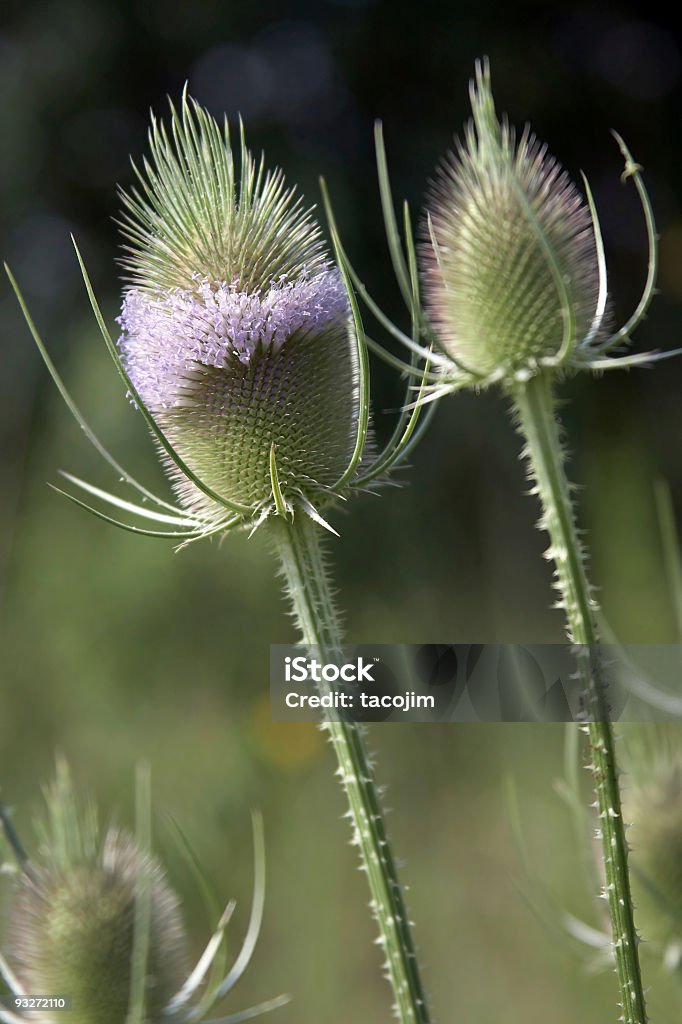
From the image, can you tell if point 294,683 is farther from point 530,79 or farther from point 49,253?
point 49,253

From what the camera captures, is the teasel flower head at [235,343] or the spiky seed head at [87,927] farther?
the spiky seed head at [87,927]

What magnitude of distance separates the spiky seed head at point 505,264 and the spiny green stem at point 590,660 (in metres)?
0.06

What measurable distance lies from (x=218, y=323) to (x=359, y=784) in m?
0.50

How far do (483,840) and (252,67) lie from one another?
261 centimetres

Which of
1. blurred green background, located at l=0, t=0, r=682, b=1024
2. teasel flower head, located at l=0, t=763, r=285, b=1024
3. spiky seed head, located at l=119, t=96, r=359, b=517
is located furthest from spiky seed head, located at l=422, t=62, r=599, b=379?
blurred green background, located at l=0, t=0, r=682, b=1024

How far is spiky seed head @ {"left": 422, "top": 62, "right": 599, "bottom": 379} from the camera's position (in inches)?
42.3

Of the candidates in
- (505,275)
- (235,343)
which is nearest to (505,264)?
(505,275)

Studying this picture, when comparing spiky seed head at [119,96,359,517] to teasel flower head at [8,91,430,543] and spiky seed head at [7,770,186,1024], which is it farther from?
spiky seed head at [7,770,186,1024]

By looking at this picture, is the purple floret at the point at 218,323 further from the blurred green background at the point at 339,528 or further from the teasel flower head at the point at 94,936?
the blurred green background at the point at 339,528

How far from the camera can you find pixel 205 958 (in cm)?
110

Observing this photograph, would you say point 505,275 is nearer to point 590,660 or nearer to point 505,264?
point 505,264

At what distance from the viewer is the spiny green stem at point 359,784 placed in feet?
2.86

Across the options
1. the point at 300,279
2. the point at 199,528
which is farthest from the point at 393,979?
the point at 300,279

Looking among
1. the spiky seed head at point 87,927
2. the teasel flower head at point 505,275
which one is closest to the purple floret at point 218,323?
the teasel flower head at point 505,275
